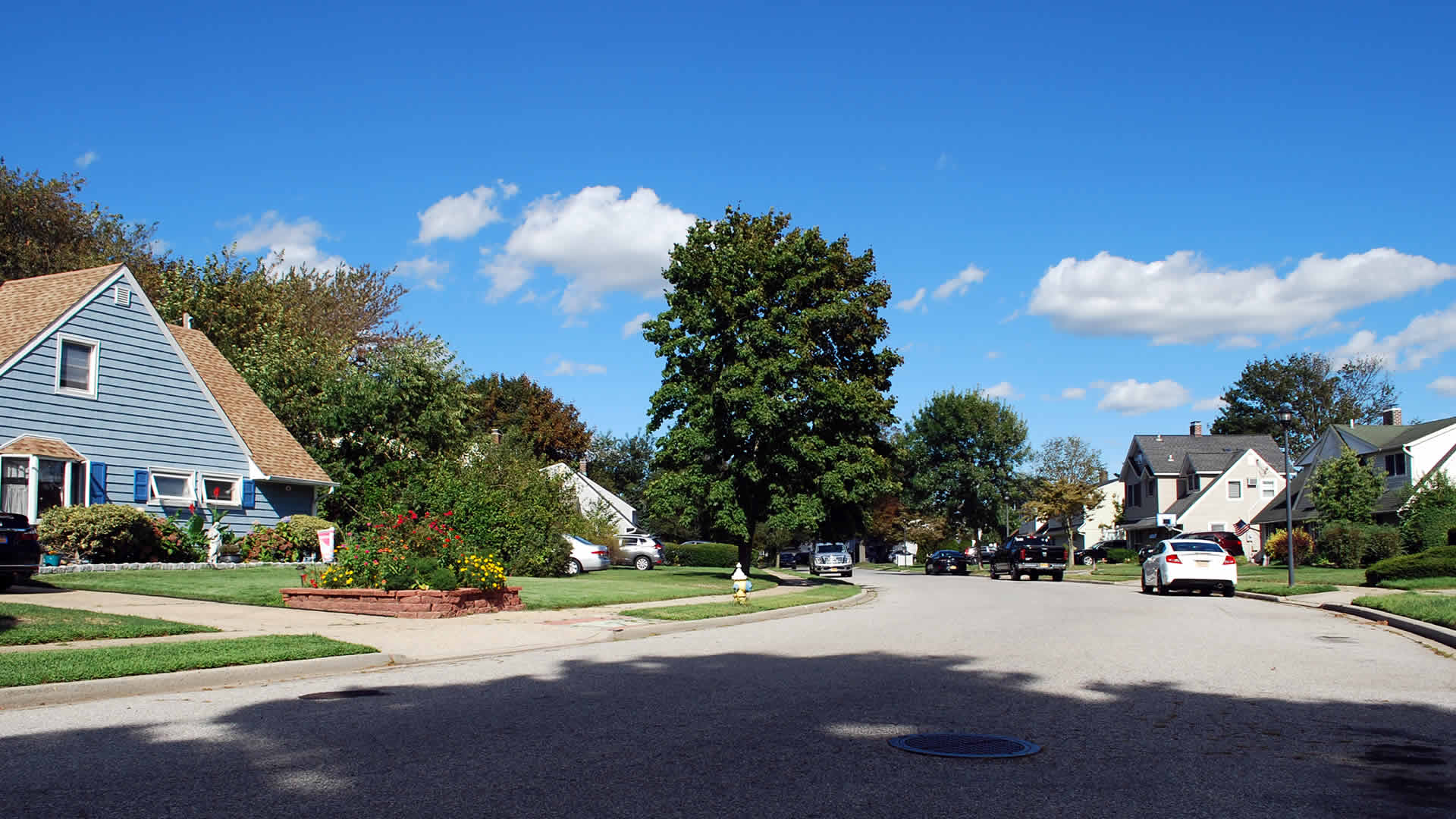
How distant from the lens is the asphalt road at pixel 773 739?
576 cm

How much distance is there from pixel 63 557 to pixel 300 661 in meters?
14.8

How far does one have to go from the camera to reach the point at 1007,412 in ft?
288

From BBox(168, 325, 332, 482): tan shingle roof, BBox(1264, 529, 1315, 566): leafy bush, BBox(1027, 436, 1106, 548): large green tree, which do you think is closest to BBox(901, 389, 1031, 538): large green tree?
BBox(1027, 436, 1106, 548): large green tree

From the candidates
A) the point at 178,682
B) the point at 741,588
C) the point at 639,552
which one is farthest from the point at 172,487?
the point at 639,552

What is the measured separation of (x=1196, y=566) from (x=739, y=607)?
49.9 feet

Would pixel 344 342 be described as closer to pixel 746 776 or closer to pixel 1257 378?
pixel 746 776

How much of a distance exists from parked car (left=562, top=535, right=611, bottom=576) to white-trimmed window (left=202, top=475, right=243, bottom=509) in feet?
36.8

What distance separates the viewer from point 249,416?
30.8 m

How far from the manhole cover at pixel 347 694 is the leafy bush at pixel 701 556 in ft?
166

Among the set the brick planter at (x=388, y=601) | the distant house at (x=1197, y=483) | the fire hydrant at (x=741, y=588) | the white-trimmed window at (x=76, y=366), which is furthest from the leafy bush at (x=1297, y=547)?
the white-trimmed window at (x=76, y=366)

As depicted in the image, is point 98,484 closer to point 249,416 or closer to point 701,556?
point 249,416

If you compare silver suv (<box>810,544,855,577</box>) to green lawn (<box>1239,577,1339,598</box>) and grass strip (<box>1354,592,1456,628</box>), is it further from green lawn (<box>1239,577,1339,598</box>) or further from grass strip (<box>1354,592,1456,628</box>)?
grass strip (<box>1354,592,1456,628</box>)

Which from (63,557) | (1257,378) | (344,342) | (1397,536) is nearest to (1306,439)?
(1257,378)

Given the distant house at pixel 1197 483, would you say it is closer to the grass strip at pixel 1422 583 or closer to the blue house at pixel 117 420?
the grass strip at pixel 1422 583
